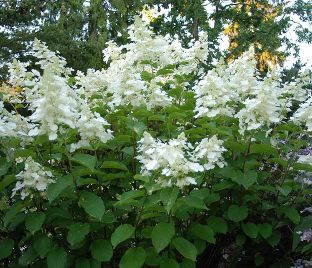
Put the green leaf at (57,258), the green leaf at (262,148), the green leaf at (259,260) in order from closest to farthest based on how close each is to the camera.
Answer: the green leaf at (57,258), the green leaf at (262,148), the green leaf at (259,260)

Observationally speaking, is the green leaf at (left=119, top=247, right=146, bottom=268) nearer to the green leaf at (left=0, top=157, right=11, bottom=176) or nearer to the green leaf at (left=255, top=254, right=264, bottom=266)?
the green leaf at (left=0, top=157, right=11, bottom=176)

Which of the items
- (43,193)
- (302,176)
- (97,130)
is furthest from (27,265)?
(302,176)

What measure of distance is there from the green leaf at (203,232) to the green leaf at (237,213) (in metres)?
0.18

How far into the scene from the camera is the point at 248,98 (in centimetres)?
299

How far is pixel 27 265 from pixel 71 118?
918mm

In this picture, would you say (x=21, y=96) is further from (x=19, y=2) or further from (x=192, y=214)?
(x=19, y=2)

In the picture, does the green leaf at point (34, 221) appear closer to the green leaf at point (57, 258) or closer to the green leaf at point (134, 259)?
the green leaf at point (57, 258)

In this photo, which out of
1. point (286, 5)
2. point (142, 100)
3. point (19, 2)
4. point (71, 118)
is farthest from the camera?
point (286, 5)

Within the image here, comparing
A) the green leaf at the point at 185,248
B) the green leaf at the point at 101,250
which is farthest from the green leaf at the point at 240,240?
the green leaf at the point at 101,250

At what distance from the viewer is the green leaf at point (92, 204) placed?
2.24 meters

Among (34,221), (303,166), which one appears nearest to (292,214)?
(303,166)

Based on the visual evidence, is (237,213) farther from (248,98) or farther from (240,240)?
(248,98)

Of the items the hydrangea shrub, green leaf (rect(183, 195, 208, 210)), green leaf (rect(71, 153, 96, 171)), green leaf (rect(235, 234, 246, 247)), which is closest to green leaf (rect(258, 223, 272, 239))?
the hydrangea shrub

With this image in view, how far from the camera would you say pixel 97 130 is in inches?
96.7
